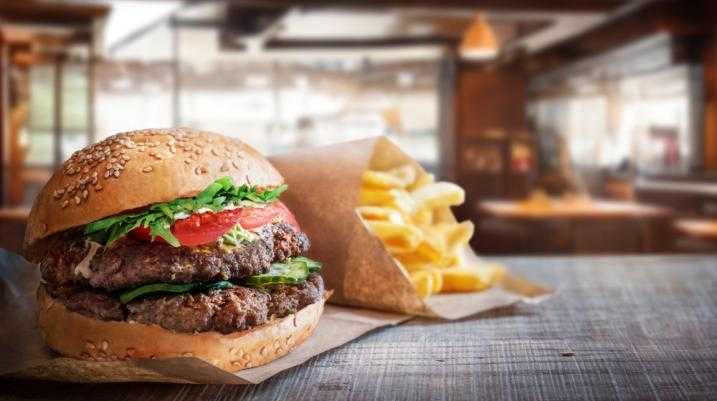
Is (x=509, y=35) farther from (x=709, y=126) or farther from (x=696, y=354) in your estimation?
(x=696, y=354)

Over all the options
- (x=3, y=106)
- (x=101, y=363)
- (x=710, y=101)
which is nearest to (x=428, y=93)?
(x=710, y=101)

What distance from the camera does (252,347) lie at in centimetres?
138

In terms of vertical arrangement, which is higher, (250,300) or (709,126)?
(709,126)

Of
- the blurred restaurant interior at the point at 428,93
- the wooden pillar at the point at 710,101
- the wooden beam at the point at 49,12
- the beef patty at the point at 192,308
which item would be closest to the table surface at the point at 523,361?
the beef patty at the point at 192,308

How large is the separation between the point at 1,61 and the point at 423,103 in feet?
16.1

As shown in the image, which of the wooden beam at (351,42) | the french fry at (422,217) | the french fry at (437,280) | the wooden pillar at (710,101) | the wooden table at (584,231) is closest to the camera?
the french fry at (437,280)

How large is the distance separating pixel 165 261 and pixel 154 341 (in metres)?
0.15

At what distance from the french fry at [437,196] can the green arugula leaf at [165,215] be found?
0.69m

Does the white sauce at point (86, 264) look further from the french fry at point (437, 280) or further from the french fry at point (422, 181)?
the french fry at point (422, 181)

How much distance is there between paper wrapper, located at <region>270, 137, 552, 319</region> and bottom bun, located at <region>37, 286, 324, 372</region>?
16.1 inches

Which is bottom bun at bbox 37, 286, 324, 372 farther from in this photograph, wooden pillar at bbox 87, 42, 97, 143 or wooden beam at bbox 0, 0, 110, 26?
wooden pillar at bbox 87, 42, 97, 143

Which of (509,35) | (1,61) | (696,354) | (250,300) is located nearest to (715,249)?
(509,35)

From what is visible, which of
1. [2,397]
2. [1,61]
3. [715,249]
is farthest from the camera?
[1,61]

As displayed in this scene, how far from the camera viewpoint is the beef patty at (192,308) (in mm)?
1321
